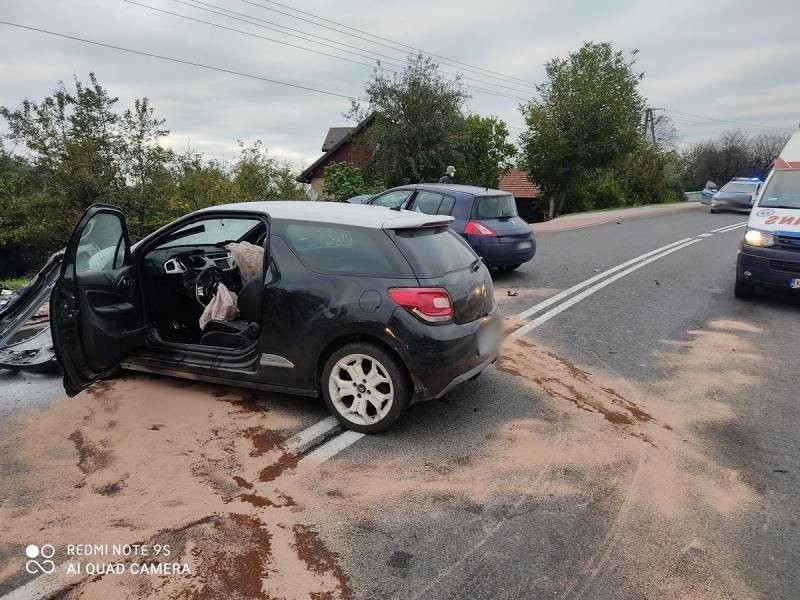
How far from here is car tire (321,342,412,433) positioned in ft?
13.0

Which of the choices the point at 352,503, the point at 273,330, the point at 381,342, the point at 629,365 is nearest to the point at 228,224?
the point at 273,330

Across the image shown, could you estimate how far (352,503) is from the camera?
129 inches

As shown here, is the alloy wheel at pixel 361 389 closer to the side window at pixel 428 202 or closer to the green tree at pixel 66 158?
the side window at pixel 428 202

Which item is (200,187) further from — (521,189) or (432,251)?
(521,189)

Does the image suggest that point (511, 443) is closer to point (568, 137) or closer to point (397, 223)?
point (397, 223)

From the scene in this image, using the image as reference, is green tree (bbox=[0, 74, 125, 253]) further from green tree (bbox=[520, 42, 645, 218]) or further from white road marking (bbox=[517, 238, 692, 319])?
green tree (bbox=[520, 42, 645, 218])

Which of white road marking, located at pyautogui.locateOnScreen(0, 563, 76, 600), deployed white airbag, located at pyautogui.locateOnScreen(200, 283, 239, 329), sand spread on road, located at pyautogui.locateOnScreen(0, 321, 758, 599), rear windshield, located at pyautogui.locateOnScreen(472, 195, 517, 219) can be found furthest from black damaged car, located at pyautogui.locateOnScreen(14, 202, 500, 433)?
rear windshield, located at pyautogui.locateOnScreen(472, 195, 517, 219)

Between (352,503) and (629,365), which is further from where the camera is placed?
(629,365)


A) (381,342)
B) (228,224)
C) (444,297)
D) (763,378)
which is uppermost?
(228,224)

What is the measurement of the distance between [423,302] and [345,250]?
72 cm

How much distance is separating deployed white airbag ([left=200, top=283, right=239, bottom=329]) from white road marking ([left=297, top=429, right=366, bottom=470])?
5.52 ft

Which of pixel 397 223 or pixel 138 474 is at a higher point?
pixel 397 223

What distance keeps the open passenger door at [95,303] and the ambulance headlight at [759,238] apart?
7.83 meters

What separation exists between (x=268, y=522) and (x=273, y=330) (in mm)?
1530
